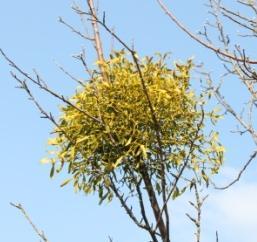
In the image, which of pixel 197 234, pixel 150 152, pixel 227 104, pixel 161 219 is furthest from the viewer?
pixel 227 104

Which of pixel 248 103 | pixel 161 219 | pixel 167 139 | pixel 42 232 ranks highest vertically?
pixel 248 103

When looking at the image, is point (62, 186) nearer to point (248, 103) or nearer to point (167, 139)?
point (167, 139)

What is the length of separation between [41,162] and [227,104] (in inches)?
51.8

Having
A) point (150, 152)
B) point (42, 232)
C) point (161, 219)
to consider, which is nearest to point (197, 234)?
point (161, 219)

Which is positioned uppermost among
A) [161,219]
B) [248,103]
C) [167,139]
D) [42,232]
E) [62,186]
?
[248,103]

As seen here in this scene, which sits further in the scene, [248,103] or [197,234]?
[248,103]

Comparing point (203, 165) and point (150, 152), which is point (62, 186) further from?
point (203, 165)

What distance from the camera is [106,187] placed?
13.6 ft

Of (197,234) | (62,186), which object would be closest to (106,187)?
(62,186)

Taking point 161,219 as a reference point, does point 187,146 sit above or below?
above

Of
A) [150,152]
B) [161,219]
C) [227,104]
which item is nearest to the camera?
[161,219]

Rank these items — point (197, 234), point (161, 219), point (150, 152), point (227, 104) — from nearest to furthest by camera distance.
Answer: point (197, 234)
point (161, 219)
point (150, 152)
point (227, 104)

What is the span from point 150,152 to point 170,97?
39cm

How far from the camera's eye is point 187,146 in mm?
4270
